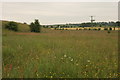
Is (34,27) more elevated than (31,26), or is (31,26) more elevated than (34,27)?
(31,26)

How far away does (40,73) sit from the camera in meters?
3.43

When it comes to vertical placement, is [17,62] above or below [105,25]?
below

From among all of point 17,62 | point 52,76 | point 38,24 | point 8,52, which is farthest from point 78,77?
point 38,24

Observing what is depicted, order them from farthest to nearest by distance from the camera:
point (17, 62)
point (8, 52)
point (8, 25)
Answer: point (8, 25), point (8, 52), point (17, 62)

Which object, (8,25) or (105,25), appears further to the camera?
(105,25)

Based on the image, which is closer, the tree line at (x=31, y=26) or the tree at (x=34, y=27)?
the tree line at (x=31, y=26)

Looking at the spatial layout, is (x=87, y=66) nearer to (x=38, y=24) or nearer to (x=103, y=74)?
(x=103, y=74)

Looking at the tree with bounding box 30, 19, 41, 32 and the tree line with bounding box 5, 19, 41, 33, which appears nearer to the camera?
the tree line with bounding box 5, 19, 41, 33

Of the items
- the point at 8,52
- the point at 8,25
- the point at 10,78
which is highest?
the point at 8,25

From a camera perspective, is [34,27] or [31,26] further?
[31,26]

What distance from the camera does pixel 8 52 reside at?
213 inches

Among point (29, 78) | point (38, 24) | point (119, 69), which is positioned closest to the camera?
point (29, 78)

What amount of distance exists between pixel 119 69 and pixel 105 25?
64.1 meters

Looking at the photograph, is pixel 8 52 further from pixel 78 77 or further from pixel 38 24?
pixel 38 24
